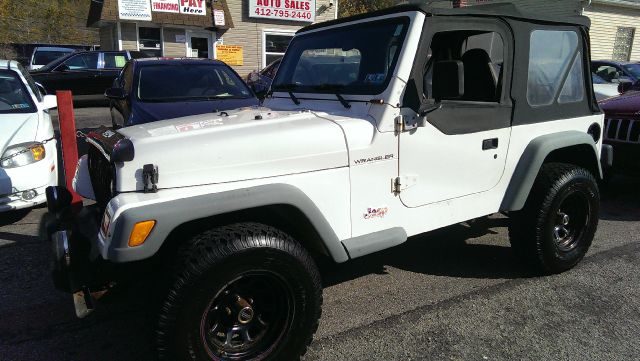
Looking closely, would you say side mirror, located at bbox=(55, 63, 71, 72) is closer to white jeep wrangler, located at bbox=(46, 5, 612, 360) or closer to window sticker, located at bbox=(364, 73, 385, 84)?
white jeep wrangler, located at bbox=(46, 5, 612, 360)

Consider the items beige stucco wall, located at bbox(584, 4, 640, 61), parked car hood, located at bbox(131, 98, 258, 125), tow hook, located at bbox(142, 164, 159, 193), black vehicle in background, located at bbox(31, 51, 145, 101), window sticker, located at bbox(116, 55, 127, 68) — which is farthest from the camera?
beige stucco wall, located at bbox(584, 4, 640, 61)

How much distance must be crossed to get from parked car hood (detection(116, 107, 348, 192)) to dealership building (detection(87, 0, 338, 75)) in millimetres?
14331

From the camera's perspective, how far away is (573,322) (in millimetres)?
3064

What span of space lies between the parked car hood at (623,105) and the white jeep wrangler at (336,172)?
209cm

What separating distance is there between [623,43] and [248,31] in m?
15.4

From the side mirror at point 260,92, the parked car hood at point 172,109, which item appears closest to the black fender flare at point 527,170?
the side mirror at point 260,92

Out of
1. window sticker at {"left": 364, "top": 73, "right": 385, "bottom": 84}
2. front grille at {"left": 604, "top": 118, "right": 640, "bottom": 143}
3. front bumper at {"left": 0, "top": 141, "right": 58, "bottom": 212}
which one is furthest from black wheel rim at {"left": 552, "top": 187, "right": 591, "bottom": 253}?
front bumper at {"left": 0, "top": 141, "right": 58, "bottom": 212}

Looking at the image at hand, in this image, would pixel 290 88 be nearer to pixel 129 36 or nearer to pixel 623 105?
pixel 623 105

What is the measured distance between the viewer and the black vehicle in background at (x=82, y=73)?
1283cm

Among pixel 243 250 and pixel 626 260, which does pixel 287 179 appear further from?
pixel 626 260

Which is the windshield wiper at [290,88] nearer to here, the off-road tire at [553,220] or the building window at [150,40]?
the off-road tire at [553,220]

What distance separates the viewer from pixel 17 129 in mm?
5039

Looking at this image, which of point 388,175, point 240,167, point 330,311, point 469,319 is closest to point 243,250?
point 240,167

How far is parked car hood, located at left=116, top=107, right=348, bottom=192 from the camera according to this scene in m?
2.27
